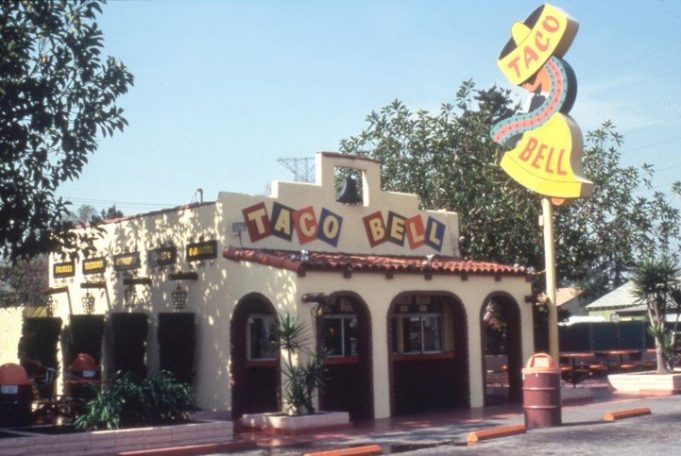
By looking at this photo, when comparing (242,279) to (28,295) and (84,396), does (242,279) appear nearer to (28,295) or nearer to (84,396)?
(84,396)

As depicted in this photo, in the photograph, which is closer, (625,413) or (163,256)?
(625,413)

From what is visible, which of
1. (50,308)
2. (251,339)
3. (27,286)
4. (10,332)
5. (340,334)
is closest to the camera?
(251,339)

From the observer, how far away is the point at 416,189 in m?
29.2

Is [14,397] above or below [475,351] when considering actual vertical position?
below

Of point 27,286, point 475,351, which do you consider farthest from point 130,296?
point 27,286

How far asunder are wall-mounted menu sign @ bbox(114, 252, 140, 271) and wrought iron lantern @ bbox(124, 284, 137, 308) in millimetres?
497

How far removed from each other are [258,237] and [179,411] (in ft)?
17.3

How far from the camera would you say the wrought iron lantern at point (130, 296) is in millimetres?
21594

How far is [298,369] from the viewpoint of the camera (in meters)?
17.0

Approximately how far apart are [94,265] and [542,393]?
12114mm

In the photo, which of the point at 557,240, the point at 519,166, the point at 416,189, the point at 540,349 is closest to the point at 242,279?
the point at 519,166

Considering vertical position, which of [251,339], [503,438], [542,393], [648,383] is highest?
[251,339]

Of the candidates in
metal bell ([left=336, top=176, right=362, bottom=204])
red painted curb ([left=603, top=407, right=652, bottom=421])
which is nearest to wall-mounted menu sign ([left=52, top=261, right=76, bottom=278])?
metal bell ([left=336, top=176, right=362, bottom=204])

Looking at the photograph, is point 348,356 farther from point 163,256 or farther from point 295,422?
point 163,256
